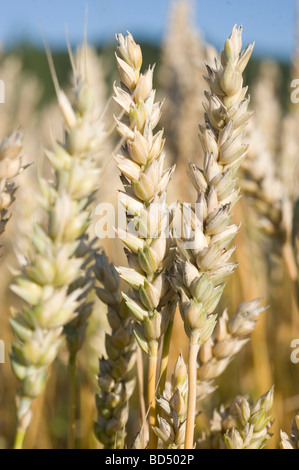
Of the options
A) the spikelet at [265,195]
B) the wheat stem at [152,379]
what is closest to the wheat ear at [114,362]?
the wheat stem at [152,379]

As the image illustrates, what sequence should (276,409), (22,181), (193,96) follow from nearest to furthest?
(276,409) < (22,181) < (193,96)

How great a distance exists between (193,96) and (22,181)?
849mm

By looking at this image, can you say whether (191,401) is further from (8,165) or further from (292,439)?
(8,165)

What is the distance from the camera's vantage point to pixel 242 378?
105 cm

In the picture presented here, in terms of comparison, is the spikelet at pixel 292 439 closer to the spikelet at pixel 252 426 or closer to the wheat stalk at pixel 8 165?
the spikelet at pixel 252 426

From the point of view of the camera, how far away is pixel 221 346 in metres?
0.51

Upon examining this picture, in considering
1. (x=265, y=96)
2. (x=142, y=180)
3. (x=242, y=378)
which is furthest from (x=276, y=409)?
(x=265, y=96)

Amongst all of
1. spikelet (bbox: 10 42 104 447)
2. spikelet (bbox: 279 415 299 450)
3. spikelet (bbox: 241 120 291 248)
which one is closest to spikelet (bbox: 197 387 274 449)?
spikelet (bbox: 279 415 299 450)

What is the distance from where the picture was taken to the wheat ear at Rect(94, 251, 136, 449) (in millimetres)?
494

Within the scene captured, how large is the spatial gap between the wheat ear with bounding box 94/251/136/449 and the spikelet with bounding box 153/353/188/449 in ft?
0.28

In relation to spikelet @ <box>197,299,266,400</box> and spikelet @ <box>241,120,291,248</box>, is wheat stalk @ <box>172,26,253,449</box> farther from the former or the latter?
spikelet @ <box>241,120,291,248</box>

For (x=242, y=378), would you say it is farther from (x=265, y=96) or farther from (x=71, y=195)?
(x=265, y=96)
